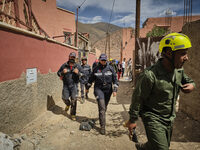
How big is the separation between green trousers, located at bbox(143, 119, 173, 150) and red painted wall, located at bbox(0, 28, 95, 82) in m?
2.84

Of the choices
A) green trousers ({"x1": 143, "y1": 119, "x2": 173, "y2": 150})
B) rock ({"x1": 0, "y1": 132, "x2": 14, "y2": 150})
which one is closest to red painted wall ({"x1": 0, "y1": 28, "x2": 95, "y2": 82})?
rock ({"x1": 0, "y1": 132, "x2": 14, "y2": 150})

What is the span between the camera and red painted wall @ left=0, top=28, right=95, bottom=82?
2701mm

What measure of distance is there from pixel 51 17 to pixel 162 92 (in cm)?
1145

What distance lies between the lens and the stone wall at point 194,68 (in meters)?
3.60

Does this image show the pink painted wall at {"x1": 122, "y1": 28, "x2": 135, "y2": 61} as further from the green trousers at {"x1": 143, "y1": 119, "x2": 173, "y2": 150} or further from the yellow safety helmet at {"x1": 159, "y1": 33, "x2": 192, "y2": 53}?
the green trousers at {"x1": 143, "y1": 119, "x2": 173, "y2": 150}

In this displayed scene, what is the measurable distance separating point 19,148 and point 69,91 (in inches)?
84.1

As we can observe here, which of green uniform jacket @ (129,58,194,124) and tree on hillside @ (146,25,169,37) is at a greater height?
tree on hillside @ (146,25,169,37)

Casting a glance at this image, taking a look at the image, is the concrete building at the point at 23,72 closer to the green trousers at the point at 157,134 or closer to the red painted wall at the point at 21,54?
the red painted wall at the point at 21,54

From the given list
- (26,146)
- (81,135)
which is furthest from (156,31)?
(26,146)

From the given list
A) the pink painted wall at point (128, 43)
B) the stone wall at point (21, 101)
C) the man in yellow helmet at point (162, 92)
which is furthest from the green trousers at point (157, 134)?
the pink painted wall at point (128, 43)

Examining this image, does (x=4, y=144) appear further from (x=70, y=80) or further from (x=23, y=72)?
(x=70, y=80)

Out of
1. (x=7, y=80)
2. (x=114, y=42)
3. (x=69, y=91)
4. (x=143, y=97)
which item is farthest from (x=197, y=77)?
(x=114, y=42)

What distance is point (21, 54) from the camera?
3.26 metres

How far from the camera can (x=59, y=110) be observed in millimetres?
4832
